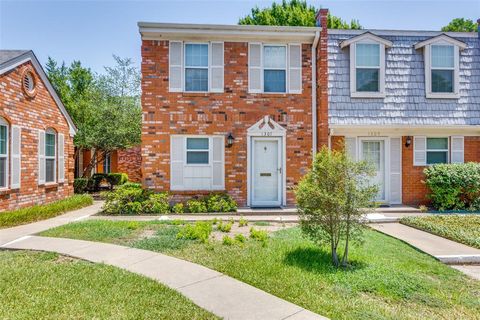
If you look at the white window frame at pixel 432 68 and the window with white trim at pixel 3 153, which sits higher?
the white window frame at pixel 432 68

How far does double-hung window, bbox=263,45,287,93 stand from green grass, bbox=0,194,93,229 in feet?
26.0

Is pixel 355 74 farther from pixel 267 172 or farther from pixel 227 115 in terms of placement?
pixel 227 115

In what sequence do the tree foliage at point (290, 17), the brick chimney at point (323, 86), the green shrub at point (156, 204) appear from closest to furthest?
the green shrub at point (156, 204)
the brick chimney at point (323, 86)
the tree foliage at point (290, 17)

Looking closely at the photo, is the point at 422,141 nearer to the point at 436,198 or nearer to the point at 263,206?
the point at 436,198

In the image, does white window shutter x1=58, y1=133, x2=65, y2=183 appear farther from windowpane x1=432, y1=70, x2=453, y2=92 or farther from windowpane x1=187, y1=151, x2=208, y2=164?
windowpane x1=432, y1=70, x2=453, y2=92

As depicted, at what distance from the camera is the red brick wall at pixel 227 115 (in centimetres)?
1032

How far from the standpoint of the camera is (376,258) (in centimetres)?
523

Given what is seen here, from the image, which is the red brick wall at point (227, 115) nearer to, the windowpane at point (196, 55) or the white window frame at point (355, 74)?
the windowpane at point (196, 55)

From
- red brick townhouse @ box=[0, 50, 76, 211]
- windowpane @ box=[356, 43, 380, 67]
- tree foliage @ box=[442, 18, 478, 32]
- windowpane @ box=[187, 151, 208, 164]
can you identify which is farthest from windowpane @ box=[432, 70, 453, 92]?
tree foliage @ box=[442, 18, 478, 32]

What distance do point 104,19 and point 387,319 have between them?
1125cm

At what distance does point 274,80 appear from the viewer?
10797mm

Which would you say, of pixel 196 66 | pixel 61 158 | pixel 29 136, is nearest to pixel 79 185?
pixel 61 158

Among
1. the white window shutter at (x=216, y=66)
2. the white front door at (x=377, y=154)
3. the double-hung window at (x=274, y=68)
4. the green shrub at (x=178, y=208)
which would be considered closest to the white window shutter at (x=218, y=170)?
the green shrub at (x=178, y=208)

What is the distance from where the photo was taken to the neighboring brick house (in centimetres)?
1078
